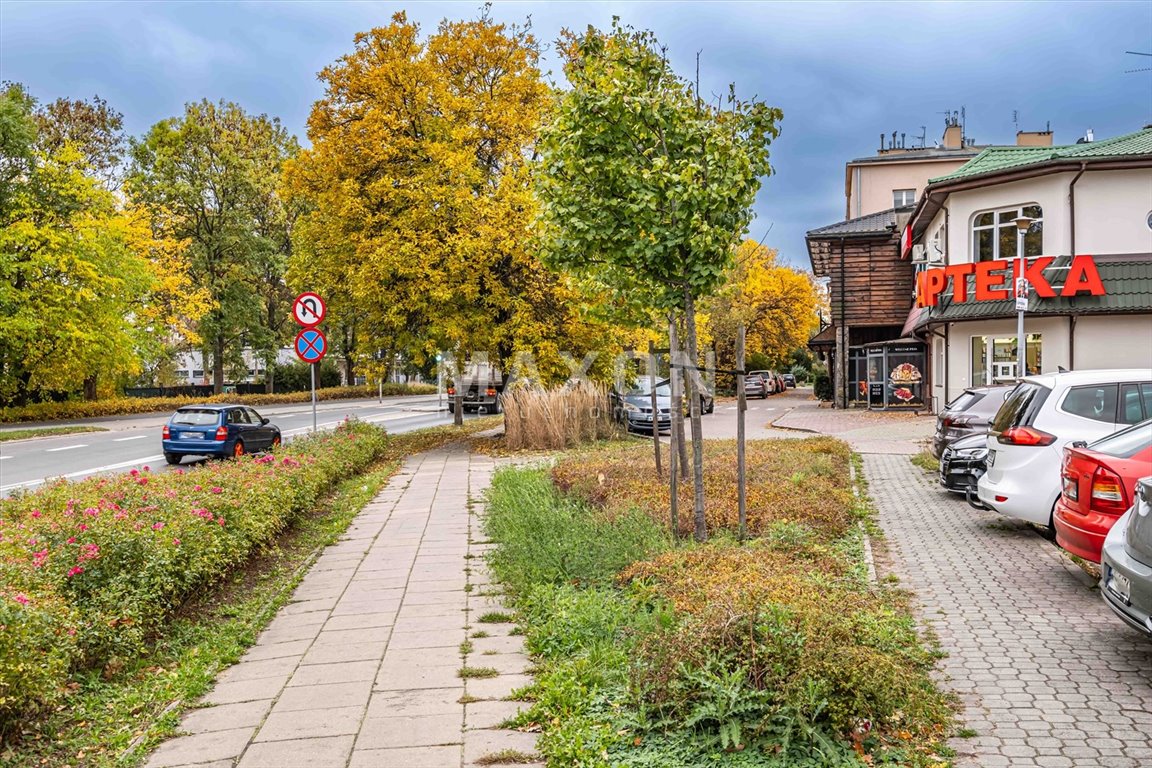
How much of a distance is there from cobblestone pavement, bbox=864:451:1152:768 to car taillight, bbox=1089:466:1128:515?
80 centimetres

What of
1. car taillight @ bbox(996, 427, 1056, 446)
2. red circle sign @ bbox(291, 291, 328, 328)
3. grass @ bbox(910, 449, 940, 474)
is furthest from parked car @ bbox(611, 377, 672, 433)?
car taillight @ bbox(996, 427, 1056, 446)

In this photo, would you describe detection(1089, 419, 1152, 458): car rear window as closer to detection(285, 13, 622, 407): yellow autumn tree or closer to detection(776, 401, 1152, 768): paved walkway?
detection(776, 401, 1152, 768): paved walkway

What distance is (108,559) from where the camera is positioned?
19.8 feet

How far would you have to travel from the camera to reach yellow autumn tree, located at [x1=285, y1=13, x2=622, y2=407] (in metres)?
19.6

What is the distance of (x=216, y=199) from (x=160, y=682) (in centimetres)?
4899

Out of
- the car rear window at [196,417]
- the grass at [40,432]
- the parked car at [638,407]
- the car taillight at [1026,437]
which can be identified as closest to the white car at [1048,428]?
the car taillight at [1026,437]

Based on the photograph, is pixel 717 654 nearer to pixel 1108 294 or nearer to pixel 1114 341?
pixel 1108 294

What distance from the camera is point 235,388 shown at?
A: 190 ft

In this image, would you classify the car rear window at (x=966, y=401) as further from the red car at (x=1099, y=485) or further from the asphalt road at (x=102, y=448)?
the asphalt road at (x=102, y=448)

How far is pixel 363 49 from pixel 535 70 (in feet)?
13.7

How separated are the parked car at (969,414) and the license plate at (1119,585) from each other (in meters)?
7.88

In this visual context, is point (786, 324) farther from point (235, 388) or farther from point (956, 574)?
point (956, 574)

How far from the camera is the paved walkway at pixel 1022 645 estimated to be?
4.29 meters

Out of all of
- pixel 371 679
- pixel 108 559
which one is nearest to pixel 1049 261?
pixel 371 679
